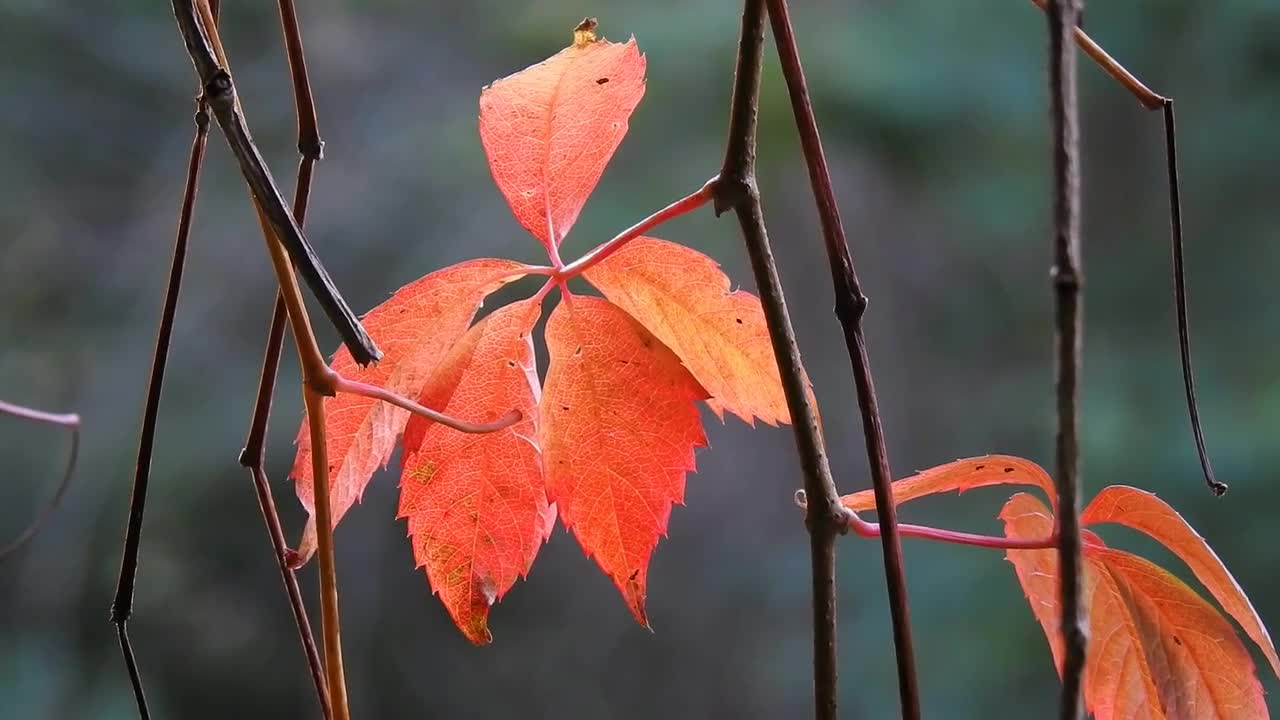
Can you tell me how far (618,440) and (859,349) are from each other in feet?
0.29

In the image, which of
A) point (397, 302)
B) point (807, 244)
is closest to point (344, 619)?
point (807, 244)

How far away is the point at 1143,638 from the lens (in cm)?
30

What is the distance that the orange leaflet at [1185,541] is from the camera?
27 centimetres

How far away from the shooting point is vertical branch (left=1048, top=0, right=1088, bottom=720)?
0.14 metres

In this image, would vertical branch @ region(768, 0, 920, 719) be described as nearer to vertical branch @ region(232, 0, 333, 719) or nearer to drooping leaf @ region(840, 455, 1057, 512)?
drooping leaf @ region(840, 455, 1057, 512)

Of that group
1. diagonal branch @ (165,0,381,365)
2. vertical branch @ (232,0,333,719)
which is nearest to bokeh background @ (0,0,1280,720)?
vertical branch @ (232,0,333,719)

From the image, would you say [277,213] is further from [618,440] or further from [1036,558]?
[1036,558]

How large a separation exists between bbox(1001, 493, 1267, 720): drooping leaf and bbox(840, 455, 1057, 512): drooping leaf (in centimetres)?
1

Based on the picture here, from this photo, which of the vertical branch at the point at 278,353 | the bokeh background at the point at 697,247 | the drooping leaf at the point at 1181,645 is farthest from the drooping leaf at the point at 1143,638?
the bokeh background at the point at 697,247

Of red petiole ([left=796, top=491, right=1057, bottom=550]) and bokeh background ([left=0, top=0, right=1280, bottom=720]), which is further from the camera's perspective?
bokeh background ([left=0, top=0, right=1280, bottom=720])

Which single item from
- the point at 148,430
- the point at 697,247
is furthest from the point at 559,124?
the point at 697,247

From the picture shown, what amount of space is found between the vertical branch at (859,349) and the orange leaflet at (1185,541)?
9cm

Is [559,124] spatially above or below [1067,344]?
above

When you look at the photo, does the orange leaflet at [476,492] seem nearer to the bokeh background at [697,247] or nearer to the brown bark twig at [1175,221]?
the brown bark twig at [1175,221]
